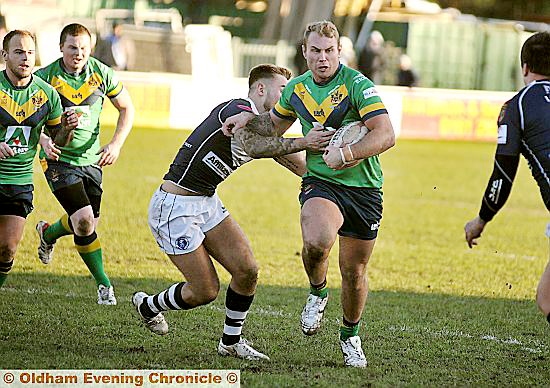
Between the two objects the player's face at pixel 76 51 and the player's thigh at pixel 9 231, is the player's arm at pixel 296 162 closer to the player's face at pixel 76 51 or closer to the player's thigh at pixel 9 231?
the player's thigh at pixel 9 231

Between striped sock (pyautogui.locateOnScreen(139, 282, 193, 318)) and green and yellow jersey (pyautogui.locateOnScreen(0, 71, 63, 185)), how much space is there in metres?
1.51

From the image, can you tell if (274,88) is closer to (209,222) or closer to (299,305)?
(209,222)

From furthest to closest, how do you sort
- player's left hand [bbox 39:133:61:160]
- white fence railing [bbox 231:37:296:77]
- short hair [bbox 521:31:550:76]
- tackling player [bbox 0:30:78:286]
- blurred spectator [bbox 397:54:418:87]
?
1. blurred spectator [bbox 397:54:418:87]
2. white fence railing [bbox 231:37:296:77]
3. player's left hand [bbox 39:133:61:160]
4. tackling player [bbox 0:30:78:286]
5. short hair [bbox 521:31:550:76]

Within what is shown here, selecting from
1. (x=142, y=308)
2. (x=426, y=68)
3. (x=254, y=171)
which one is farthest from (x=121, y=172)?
(x=426, y=68)

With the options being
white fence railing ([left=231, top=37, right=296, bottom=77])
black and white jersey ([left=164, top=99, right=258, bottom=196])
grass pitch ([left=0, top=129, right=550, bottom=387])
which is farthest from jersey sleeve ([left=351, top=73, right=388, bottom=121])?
white fence railing ([left=231, top=37, right=296, bottom=77])

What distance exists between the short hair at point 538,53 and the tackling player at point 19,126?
3.45 metres

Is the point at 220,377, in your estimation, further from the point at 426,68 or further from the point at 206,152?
the point at 426,68

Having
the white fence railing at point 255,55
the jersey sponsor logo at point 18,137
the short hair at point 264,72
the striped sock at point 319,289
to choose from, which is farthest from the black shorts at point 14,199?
the white fence railing at point 255,55

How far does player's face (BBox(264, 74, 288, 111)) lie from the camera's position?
6.95m

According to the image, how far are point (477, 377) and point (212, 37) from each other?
2433 cm

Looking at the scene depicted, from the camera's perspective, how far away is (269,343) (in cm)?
734

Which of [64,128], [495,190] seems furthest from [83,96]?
[495,190]

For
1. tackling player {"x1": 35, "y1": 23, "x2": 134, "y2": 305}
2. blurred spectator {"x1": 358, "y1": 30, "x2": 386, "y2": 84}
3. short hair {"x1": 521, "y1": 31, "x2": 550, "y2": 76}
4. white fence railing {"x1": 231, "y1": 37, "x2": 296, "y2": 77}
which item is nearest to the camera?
short hair {"x1": 521, "y1": 31, "x2": 550, "y2": 76}

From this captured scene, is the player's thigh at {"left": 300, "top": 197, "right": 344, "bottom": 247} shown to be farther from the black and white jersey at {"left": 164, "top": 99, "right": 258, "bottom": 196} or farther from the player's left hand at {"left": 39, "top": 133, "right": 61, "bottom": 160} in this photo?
the player's left hand at {"left": 39, "top": 133, "right": 61, "bottom": 160}
